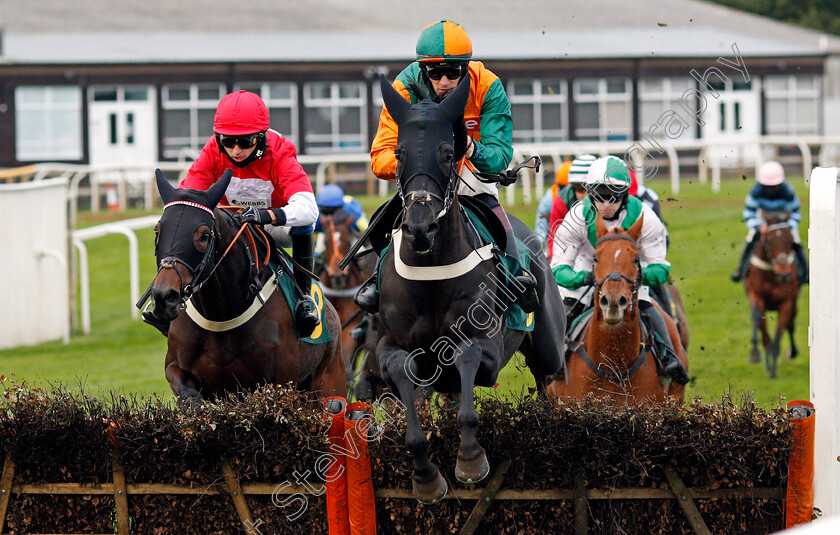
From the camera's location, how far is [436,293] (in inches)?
175

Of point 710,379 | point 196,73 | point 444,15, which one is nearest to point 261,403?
point 710,379

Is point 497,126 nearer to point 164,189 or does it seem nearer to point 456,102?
point 456,102

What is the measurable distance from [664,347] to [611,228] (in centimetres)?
75

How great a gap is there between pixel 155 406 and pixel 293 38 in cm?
2611

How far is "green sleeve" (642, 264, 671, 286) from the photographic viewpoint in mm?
6249

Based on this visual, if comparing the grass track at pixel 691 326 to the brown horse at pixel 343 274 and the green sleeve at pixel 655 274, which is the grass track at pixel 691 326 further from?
the brown horse at pixel 343 274

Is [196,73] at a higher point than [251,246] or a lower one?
higher

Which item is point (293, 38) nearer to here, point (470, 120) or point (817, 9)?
point (817, 9)

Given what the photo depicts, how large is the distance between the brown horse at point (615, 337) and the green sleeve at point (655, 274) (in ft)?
0.83

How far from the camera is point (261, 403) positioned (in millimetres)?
4410

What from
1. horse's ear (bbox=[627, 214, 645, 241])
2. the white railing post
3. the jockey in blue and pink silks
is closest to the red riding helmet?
horse's ear (bbox=[627, 214, 645, 241])

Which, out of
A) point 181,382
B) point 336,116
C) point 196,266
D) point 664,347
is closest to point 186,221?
point 196,266

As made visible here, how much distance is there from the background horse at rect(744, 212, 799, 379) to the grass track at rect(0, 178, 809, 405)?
0.46m

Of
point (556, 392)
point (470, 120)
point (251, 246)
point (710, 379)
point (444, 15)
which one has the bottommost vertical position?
point (710, 379)
